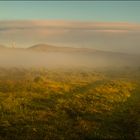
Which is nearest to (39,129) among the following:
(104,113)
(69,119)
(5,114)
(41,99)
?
(69,119)

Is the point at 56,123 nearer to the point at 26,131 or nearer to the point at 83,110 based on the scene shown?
the point at 26,131

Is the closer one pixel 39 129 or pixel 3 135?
pixel 3 135

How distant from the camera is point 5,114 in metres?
50.9

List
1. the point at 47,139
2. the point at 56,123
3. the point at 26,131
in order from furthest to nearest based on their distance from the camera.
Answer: the point at 56,123
the point at 26,131
the point at 47,139

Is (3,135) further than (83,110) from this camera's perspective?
No

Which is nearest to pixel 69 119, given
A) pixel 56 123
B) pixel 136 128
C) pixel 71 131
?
pixel 56 123

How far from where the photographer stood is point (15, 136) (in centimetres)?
3781

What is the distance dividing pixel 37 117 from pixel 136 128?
15.0 metres

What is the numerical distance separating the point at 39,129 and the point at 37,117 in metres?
7.55

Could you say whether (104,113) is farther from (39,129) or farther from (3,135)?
(3,135)

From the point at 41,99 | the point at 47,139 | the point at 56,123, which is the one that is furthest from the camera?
the point at 41,99

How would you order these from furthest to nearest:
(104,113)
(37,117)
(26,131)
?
(104,113) → (37,117) → (26,131)

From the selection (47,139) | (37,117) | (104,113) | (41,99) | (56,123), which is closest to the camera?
(47,139)

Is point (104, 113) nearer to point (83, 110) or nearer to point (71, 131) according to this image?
point (83, 110)
